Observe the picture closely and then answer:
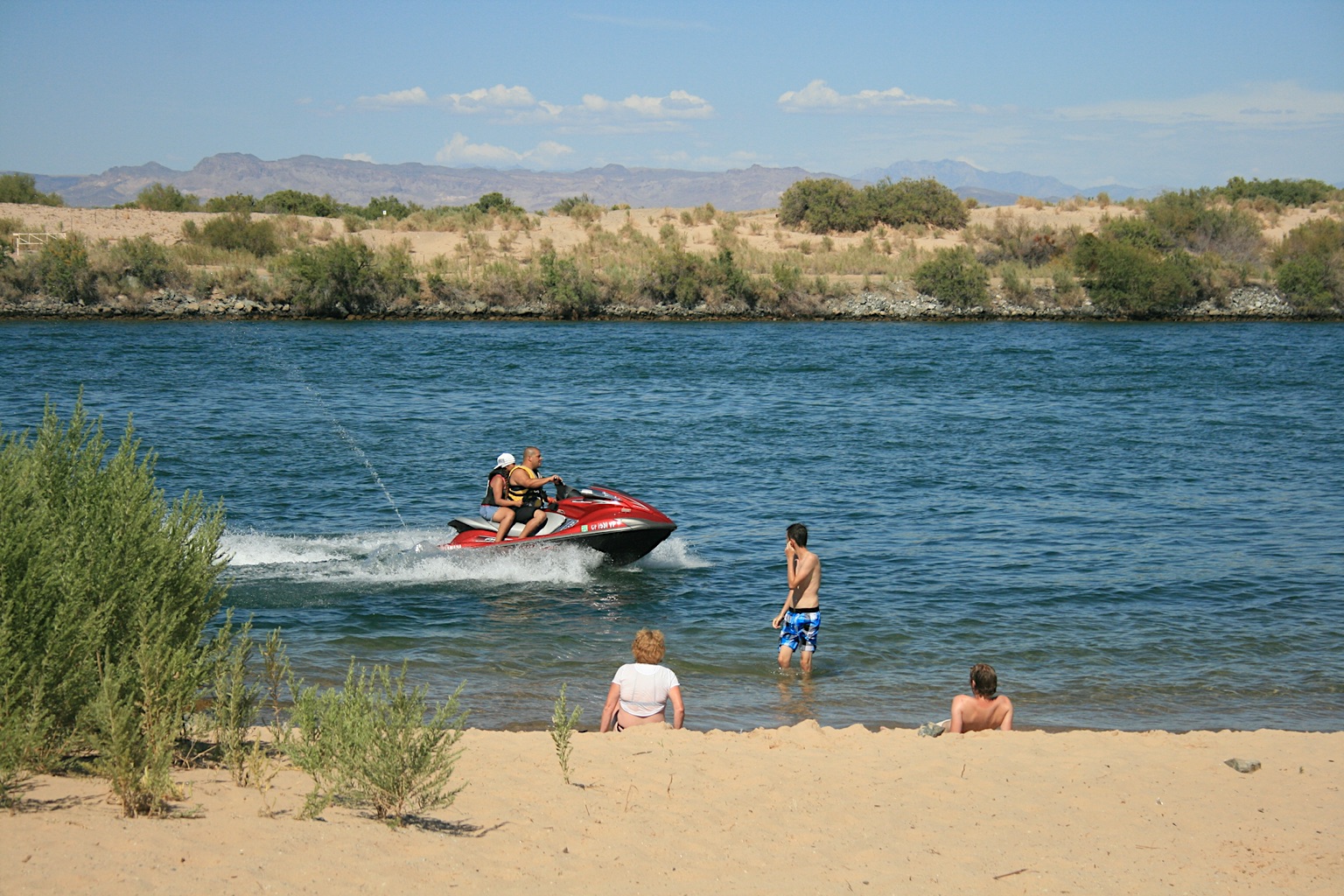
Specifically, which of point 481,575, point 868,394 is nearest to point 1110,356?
point 868,394

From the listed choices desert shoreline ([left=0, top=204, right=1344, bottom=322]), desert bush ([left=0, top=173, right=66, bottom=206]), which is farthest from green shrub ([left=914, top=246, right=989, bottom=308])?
desert bush ([left=0, top=173, right=66, bottom=206])

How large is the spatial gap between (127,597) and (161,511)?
0.70m

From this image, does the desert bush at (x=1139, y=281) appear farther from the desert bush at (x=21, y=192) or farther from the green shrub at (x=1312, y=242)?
the desert bush at (x=21, y=192)

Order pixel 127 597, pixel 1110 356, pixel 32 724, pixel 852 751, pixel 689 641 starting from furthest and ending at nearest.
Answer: pixel 1110 356 < pixel 689 641 < pixel 852 751 < pixel 127 597 < pixel 32 724

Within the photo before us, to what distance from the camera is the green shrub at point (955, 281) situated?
49.2 meters

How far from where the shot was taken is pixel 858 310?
49406 mm

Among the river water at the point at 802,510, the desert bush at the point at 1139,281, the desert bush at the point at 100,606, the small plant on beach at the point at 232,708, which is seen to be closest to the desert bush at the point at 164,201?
the river water at the point at 802,510

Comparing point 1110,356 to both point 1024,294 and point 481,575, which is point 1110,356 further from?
point 481,575

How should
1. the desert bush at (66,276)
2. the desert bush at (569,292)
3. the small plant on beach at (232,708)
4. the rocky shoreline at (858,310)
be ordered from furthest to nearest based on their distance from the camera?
1. the desert bush at (569,292)
2. the rocky shoreline at (858,310)
3. the desert bush at (66,276)
4. the small plant on beach at (232,708)

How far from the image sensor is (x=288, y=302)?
47750 millimetres

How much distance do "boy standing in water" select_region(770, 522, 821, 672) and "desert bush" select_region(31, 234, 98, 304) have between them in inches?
1701

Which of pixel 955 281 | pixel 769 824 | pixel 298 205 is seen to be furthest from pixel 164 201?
pixel 769 824

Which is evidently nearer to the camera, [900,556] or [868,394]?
[900,556]

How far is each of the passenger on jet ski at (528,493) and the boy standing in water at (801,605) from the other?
421 cm
